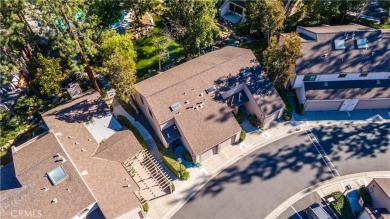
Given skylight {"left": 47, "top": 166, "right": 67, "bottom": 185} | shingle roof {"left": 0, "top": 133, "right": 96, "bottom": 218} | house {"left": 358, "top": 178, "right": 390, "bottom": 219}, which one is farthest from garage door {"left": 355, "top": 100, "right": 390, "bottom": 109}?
skylight {"left": 47, "top": 166, "right": 67, "bottom": 185}

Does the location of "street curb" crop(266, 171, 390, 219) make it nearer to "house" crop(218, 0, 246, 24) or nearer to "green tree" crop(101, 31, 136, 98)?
"green tree" crop(101, 31, 136, 98)

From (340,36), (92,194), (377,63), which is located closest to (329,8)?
(340,36)

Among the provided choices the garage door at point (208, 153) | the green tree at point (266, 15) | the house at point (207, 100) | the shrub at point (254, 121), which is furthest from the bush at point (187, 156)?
the green tree at point (266, 15)

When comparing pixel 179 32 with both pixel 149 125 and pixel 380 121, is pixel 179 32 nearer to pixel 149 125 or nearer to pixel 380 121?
pixel 149 125

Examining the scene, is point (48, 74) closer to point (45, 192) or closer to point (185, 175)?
point (45, 192)

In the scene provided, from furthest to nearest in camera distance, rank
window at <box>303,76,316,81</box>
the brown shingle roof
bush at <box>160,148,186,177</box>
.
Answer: window at <box>303,76,316,81</box>
bush at <box>160,148,186,177</box>
the brown shingle roof

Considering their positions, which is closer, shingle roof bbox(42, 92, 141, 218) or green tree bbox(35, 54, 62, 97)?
shingle roof bbox(42, 92, 141, 218)

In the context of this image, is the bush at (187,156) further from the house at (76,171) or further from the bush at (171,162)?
the house at (76,171)
